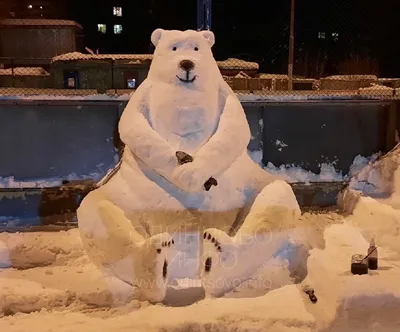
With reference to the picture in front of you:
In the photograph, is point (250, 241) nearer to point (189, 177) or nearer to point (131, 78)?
point (189, 177)

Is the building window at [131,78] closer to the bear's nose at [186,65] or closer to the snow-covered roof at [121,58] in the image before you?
the snow-covered roof at [121,58]

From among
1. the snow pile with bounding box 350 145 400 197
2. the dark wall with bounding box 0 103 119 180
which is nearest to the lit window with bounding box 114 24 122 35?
the dark wall with bounding box 0 103 119 180

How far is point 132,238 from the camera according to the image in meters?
3.99

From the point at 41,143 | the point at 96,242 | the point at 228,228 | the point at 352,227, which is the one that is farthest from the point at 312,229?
the point at 41,143

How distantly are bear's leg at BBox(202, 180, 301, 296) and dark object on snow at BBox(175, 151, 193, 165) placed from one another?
0.63 metres

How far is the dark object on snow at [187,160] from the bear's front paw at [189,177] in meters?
0.05

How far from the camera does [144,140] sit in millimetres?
4355

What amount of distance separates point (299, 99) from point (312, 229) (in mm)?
1881

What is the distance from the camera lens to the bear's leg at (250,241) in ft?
12.6

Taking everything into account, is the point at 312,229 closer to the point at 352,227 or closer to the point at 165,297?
the point at 352,227

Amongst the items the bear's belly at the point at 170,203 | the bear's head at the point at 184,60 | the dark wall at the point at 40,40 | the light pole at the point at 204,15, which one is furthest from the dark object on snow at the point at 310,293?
the dark wall at the point at 40,40

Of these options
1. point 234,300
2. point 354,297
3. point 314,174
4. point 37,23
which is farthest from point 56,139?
point 37,23

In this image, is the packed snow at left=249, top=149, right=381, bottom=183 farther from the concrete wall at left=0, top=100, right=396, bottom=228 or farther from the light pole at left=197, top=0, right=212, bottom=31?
the light pole at left=197, top=0, right=212, bottom=31

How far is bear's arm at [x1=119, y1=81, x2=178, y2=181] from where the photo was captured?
14.1ft
